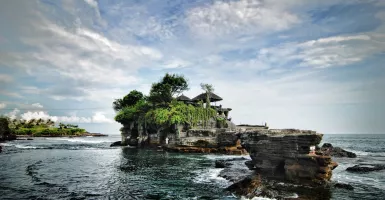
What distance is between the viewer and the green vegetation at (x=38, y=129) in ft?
380

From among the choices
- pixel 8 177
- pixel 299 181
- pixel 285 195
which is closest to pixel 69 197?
pixel 8 177

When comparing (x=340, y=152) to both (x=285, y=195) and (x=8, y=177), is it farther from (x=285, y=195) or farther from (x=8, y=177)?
(x=8, y=177)

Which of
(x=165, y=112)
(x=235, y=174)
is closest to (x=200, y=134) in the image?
(x=165, y=112)

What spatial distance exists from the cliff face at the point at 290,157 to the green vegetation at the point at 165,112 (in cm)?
2600

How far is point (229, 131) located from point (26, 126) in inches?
5032

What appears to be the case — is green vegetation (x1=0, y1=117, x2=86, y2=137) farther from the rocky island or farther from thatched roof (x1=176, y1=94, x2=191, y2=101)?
thatched roof (x1=176, y1=94, x2=191, y2=101)

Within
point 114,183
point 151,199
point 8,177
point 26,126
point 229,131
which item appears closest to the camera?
point 151,199

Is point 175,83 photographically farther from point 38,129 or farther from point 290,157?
point 38,129

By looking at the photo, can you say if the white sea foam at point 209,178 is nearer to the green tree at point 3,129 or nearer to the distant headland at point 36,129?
the green tree at point 3,129

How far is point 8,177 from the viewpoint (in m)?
19.9

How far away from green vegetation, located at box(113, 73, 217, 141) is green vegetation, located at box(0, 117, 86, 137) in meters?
77.0

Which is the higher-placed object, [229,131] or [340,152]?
Answer: [229,131]

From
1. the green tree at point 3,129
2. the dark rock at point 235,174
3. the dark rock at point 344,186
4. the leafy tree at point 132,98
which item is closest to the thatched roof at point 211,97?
the leafy tree at point 132,98

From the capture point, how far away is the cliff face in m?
17.1
